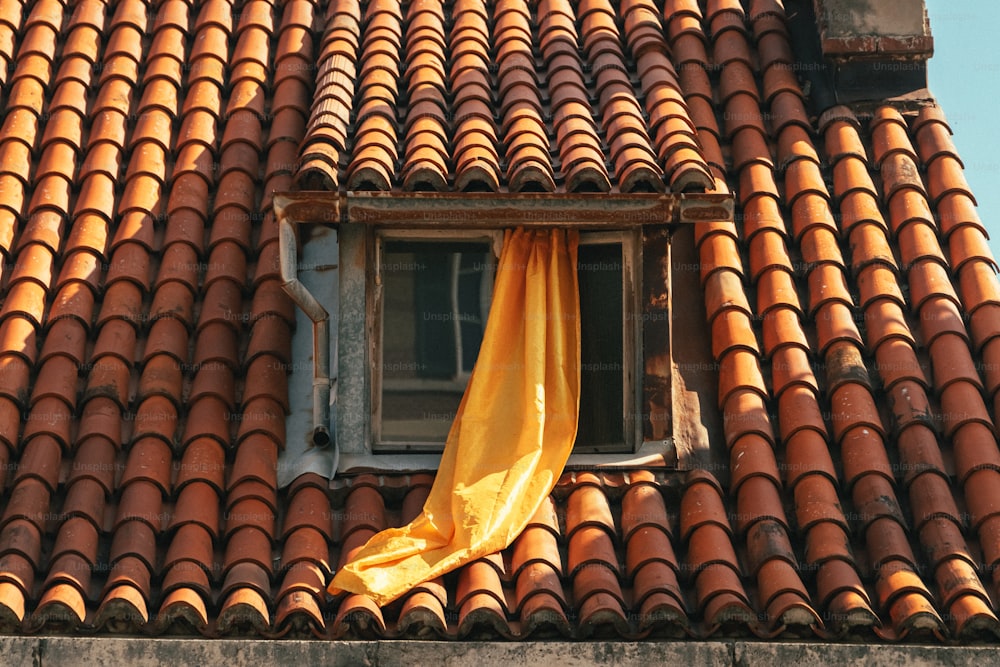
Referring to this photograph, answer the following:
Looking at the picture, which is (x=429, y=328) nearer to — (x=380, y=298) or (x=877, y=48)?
(x=380, y=298)

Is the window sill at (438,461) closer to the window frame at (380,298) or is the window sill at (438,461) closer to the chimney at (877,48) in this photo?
the window frame at (380,298)

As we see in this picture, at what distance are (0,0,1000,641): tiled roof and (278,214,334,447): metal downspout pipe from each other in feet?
0.78

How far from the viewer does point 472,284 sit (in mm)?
9383

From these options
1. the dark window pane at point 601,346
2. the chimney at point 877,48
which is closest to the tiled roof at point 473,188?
the chimney at point 877,48

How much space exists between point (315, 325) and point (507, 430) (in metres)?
1.13

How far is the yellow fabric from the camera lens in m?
8.42

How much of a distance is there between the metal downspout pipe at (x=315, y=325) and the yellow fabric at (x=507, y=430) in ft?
2.11

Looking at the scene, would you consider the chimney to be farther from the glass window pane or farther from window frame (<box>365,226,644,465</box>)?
the glass window pane

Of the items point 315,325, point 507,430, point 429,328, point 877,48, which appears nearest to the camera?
point 507,430

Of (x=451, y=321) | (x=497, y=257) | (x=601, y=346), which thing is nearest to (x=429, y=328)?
(x=451, y=321)

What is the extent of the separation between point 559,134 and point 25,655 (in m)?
3.86

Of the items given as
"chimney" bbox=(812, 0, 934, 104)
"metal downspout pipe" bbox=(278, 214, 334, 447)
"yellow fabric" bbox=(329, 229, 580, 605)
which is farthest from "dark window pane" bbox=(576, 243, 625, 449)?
"chimney" bbox=(812, 0, 934, 104)

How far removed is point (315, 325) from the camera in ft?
30.3

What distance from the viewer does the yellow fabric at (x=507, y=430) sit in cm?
842
